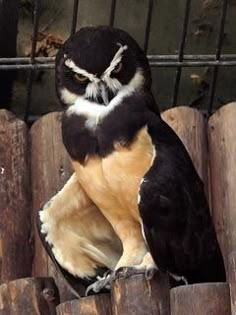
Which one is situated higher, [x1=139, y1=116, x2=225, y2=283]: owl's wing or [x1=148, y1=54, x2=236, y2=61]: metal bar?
[x1=148, y1=54, x2=236, y2=61]: metal bar

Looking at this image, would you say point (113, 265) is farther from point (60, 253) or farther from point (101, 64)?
point (101, 64)

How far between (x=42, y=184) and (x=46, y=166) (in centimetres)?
6

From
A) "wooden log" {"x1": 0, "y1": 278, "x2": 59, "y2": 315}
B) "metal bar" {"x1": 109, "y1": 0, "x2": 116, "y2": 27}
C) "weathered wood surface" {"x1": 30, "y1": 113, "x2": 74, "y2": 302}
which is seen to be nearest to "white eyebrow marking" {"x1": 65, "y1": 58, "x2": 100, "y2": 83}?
"weathered wood surface" {"x1": 30, "y1": 113, "x2": 74, "y2": 302}

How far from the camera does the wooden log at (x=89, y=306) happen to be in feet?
13.8

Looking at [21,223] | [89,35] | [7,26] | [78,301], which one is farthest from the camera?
[7,26]

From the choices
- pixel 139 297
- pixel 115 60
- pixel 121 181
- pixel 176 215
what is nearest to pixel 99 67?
pixel 115 60

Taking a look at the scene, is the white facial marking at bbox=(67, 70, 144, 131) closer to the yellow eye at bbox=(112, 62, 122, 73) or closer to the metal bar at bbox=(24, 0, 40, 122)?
the yellow eye at bbox=(112, 62, 122, 73)

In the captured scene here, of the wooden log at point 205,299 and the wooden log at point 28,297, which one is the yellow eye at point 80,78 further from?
the wooden log at point 205,299

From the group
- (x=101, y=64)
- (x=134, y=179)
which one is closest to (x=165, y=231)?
(x=134, y=179)

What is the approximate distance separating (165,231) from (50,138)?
0.71 metres

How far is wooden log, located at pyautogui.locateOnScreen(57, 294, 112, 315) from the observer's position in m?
4.20

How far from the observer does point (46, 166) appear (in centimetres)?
489

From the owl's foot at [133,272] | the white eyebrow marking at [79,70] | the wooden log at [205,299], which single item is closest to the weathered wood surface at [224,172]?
the owl's foot at [133,272]

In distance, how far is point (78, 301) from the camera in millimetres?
4223
